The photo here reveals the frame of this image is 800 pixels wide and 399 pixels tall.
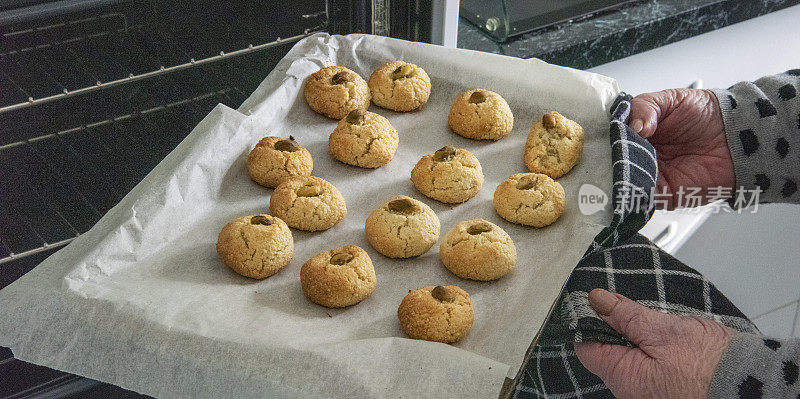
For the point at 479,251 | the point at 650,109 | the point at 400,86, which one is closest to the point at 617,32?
the point at 650,109

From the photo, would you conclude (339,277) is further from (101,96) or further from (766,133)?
(766,133)

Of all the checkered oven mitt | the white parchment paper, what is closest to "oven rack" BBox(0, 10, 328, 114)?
the white parchment paper

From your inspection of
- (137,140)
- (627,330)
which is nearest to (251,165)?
(137,140)

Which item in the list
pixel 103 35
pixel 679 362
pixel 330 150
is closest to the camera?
pixel 679 362

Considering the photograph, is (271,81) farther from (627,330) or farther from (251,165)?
(627,330)

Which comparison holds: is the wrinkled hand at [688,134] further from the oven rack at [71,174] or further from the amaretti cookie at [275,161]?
the oven rack at [71,174]
